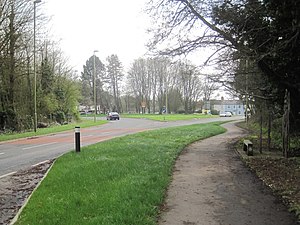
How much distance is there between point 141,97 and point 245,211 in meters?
86.2

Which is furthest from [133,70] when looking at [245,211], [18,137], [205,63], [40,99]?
[245,211]

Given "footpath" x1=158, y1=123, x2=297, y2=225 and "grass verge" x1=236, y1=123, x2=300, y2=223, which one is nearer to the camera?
"footpath" x1=158, y1=123, x2=297, y2=225

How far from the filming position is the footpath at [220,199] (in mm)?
5246

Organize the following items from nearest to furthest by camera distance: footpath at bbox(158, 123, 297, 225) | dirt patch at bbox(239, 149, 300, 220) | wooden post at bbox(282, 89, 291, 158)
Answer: footpath at bbox(158, 123, 297, 225) → dirt patch at bbox(239, 149, 300, 220) → wooden post at bbox(282, 89, 291, 158)

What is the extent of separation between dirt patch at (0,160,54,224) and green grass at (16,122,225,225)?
377 millimetres

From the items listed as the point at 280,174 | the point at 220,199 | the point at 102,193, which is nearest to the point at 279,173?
the point at 280,174

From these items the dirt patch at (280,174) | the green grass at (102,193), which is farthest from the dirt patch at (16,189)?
the dirt patch at (280,174)

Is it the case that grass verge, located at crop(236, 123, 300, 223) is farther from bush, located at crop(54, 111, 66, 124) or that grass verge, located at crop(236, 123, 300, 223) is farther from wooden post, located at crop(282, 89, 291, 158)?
bush, located at crop(54, 111, 66, 124)

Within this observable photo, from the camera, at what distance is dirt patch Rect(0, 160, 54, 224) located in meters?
6.44

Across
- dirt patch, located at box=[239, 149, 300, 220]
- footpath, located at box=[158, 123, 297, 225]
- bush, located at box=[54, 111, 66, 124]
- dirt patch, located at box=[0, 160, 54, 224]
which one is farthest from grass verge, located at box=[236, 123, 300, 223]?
bush, located at box=[54, 111, 66, 124]

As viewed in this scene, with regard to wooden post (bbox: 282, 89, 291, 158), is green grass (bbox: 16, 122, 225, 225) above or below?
below

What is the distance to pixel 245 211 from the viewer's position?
5668mm

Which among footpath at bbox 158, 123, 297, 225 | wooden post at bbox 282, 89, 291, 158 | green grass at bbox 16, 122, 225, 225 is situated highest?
wooden post at bbox 282, 89, 291, 158

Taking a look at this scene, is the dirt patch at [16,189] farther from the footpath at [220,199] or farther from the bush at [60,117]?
the bush at [60,117]
